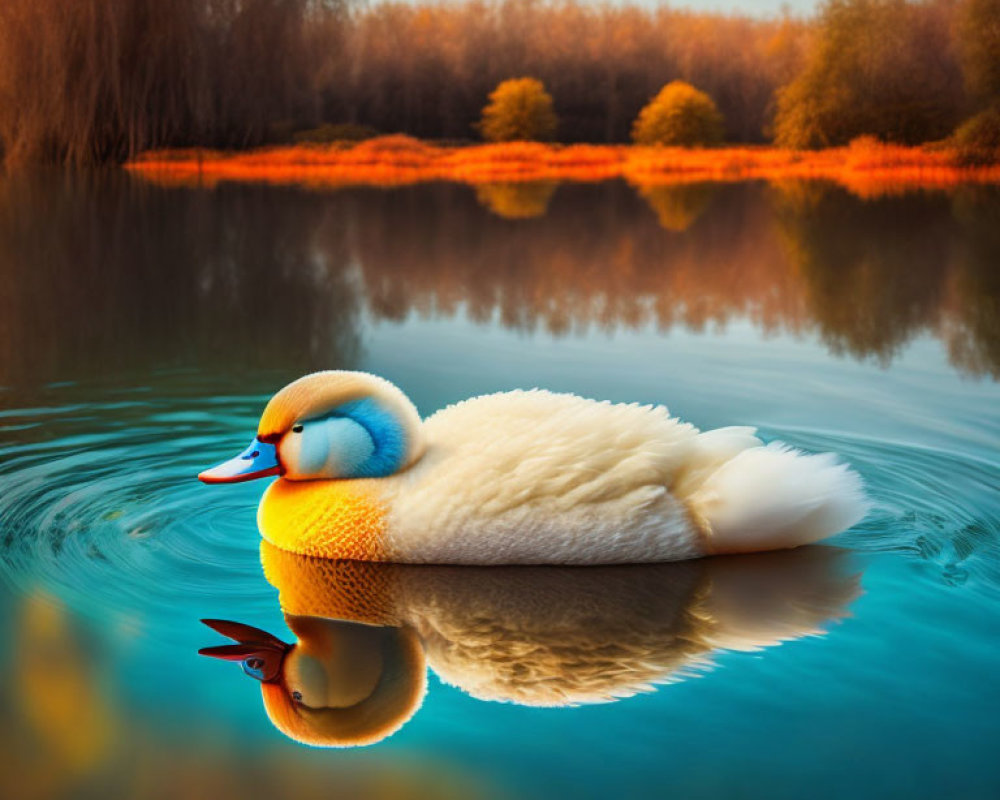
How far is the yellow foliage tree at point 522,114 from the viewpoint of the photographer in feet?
148

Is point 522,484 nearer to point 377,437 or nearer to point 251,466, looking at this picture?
point 377,437

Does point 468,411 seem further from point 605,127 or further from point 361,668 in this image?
point 605,127

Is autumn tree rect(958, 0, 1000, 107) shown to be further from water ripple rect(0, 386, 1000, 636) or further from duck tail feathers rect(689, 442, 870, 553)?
duck tail feathers rect(689, 442, 870, 553)

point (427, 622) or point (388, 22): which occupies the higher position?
point (388, 22)

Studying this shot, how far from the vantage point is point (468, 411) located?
5438 millimetres

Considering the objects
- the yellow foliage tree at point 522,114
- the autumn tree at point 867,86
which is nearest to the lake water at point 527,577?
the autumn tree at point 867,86

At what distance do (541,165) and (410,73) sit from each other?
15.7 meters

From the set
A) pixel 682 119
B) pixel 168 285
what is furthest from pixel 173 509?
pixel 682 119

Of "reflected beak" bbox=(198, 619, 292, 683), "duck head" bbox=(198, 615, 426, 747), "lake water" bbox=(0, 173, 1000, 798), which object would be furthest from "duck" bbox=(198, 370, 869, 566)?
"reflected beak" bbox=(198, 619, 292, 683)

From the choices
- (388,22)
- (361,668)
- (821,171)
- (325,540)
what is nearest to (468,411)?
(325,540)

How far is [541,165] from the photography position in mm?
37719

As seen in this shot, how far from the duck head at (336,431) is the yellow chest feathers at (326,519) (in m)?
0.10

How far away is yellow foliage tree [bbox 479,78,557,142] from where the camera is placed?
1779 inches

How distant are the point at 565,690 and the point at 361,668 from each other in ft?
2.22
